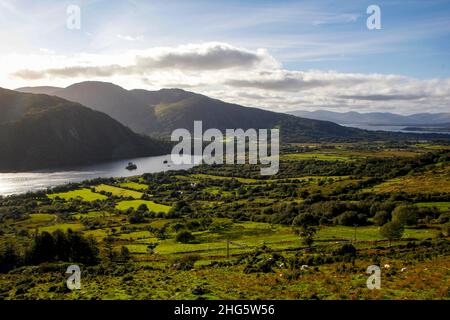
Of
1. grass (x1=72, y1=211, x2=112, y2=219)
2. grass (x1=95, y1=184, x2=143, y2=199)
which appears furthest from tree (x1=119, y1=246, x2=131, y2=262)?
grass (x1=95, y1=184, x2=143, y2=199)

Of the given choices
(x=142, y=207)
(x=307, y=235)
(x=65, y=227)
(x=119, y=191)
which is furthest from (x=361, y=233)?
(x=119, y=191)

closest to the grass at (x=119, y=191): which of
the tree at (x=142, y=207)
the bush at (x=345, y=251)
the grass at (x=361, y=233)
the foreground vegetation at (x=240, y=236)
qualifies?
the foreground vegetation at (x=240, y=236)

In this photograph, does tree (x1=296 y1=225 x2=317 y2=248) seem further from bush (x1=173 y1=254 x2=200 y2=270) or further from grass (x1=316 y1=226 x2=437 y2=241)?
bush (x1=173 y1=254 x2=200 y2=270)

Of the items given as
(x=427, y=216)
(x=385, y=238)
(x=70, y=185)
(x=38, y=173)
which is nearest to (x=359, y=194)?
(x=427, y=216)

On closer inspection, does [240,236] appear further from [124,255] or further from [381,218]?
[381,218]

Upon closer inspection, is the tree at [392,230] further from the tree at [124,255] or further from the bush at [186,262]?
the tree at [124,255]

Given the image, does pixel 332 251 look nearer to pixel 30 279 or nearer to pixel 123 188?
pixel 30 279
